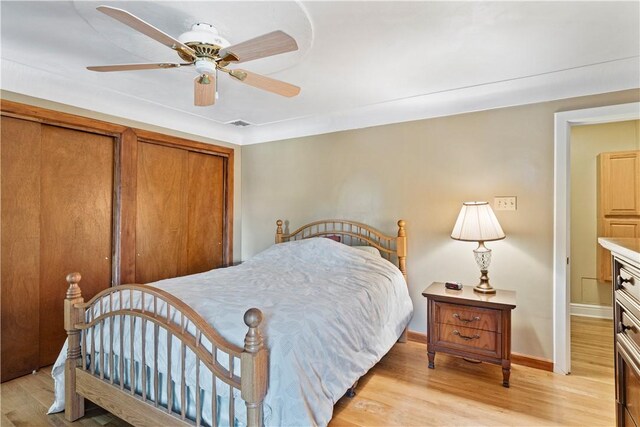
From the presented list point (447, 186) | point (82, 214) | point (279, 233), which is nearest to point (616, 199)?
point (447, 186)

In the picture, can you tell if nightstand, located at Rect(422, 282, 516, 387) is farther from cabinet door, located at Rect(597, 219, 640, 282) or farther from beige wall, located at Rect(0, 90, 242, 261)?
beige wall, located at Rect(0, 90, 242, 261)

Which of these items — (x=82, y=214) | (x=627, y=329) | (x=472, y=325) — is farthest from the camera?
(x=82, y=214)

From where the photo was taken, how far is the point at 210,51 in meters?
1.76


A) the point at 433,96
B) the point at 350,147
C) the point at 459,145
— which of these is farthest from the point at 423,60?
the point at 350,147

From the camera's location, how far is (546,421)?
196 centimetres

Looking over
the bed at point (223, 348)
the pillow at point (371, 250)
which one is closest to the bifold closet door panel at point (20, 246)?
the bed at point (223, 348)

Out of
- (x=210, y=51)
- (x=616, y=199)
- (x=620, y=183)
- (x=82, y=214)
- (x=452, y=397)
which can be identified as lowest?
(x=452, y=397)

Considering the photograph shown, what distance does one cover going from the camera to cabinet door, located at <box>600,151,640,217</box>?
360cm

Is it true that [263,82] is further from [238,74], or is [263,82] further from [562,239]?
[562,239]

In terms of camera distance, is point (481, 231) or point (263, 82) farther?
point (481, 231)

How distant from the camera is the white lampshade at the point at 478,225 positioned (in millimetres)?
2543

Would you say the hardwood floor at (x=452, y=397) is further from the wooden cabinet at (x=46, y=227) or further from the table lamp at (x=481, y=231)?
the table lamp at (x=481, y=231)

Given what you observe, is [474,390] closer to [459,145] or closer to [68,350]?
[459,145]

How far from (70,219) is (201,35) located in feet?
6.89
